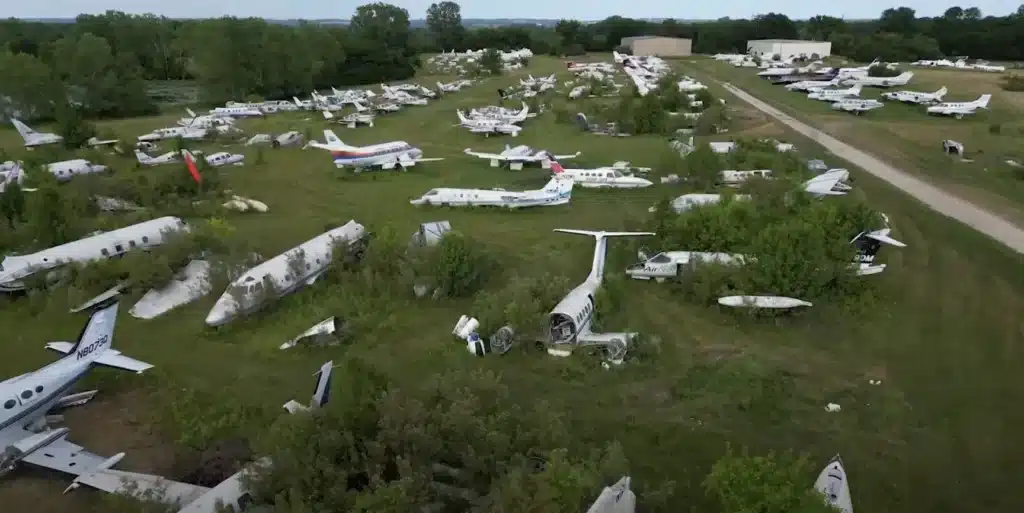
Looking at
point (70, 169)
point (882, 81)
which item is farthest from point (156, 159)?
point (882, 81)

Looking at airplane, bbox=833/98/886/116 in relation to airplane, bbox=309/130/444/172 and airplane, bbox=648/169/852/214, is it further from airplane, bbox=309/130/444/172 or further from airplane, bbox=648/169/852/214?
airplane, bbox=309/130/444/172

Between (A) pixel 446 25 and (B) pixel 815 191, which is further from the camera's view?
(A) pixel 446 25

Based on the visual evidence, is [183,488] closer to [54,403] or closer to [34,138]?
[54,403]

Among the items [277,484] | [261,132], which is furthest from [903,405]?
[261,132]

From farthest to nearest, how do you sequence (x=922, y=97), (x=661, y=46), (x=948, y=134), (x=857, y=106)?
(x=661, y=46)
(x=922, y=97)
(x=857, y=106)
(x=948, y=134)

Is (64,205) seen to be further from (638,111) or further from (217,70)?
(217,70)

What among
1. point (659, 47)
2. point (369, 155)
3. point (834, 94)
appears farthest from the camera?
point (659, 47)
